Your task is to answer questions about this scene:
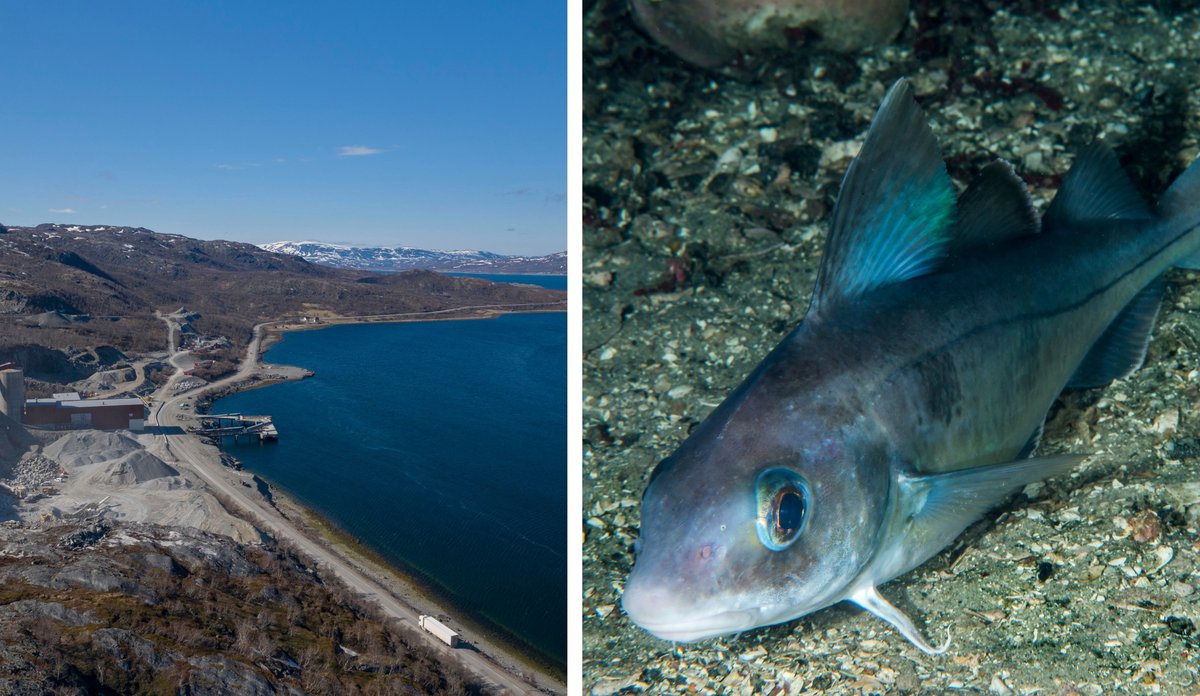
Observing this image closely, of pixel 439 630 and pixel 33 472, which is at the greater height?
pixel 33 472

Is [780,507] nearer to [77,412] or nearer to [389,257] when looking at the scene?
[77,412]

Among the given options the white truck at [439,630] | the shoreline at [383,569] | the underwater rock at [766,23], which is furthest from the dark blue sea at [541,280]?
the underwater rock at [766,23]

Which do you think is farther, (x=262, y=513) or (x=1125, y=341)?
(x=262, y=513)

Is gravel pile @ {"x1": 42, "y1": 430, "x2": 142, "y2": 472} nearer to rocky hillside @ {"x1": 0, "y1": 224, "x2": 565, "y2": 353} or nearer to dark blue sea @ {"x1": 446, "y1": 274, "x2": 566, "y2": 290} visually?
rocky hillside @ {"x1": 0, "y1": 224, "x2": 565, "y2": 353}

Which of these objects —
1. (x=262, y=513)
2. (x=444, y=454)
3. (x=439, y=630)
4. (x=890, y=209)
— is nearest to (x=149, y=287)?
(x=262, y=513)

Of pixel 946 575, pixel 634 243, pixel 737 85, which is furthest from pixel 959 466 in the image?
pixel 737 85

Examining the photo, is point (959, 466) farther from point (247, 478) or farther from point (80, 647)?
point (247, 478)

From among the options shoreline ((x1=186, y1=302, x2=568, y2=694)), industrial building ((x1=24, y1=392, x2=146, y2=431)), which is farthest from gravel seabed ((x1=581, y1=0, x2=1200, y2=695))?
shoreline ((x1=186, y1=302, x2=568, y2=694))
